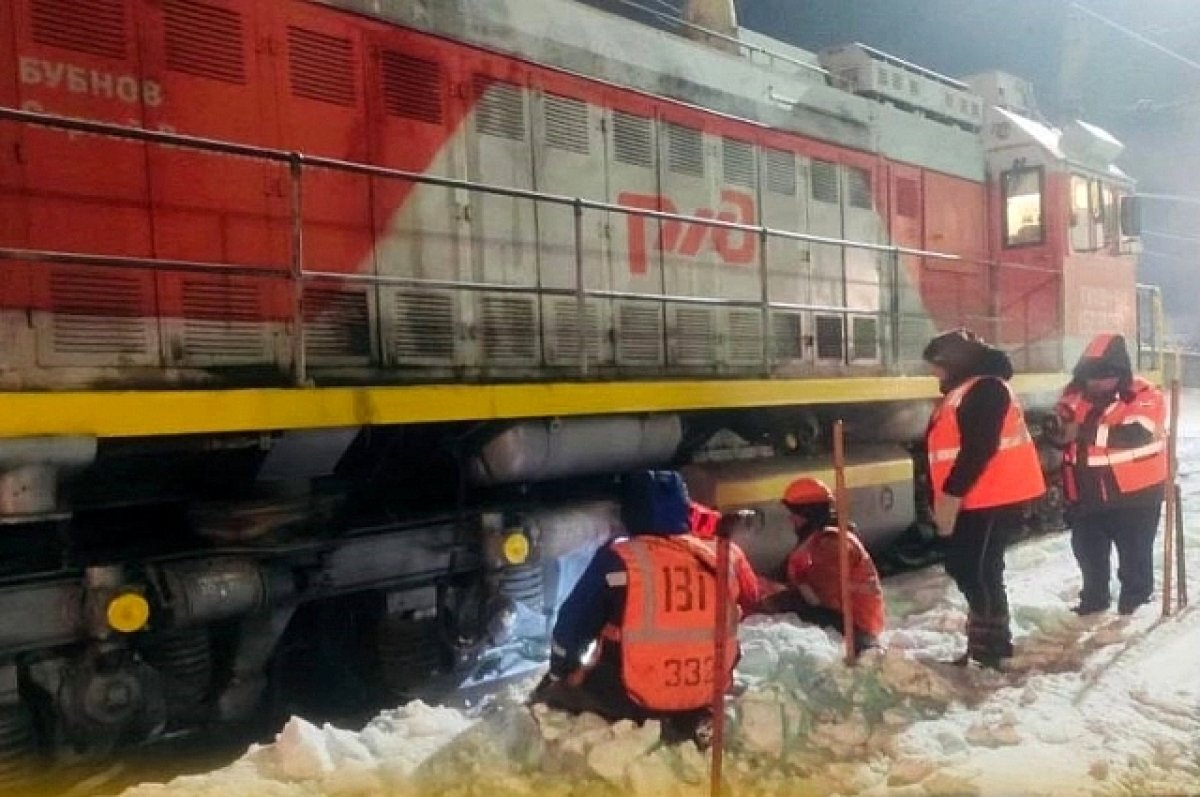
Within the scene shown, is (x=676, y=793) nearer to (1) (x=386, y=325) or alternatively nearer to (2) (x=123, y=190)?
(1) (x=386, y=325)

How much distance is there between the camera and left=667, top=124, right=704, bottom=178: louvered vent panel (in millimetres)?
6660

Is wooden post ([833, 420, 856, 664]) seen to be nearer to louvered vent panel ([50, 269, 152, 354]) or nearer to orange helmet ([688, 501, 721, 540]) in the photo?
orange helmet ([688, 501, 721, 540])

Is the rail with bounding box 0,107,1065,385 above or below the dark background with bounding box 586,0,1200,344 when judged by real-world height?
below

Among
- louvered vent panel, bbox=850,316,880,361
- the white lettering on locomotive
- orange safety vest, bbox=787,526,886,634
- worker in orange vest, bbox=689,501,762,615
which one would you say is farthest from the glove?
the white lettering on locomotive

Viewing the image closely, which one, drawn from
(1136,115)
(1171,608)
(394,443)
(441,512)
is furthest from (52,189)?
(1136,115)

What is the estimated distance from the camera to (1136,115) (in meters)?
38.3

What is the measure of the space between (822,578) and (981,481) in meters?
0.93

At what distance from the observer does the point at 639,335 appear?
242 inches

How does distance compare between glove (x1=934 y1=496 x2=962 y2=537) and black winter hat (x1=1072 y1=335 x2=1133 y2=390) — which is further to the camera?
black winter hat (x1=1072 y1=335 x2=1133 y2=390)

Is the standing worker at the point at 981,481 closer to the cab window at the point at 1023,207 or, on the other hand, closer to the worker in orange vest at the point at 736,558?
the worker in orange vest at the point at 736,558

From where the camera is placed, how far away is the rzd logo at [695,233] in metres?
6.39

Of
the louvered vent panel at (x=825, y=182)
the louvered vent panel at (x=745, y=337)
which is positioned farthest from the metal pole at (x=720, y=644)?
the louvered vent panel at (x=825, y=182)

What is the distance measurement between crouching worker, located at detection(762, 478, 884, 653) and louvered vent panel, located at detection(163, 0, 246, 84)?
3.51 metres

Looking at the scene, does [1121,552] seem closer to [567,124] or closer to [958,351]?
[958,351]
